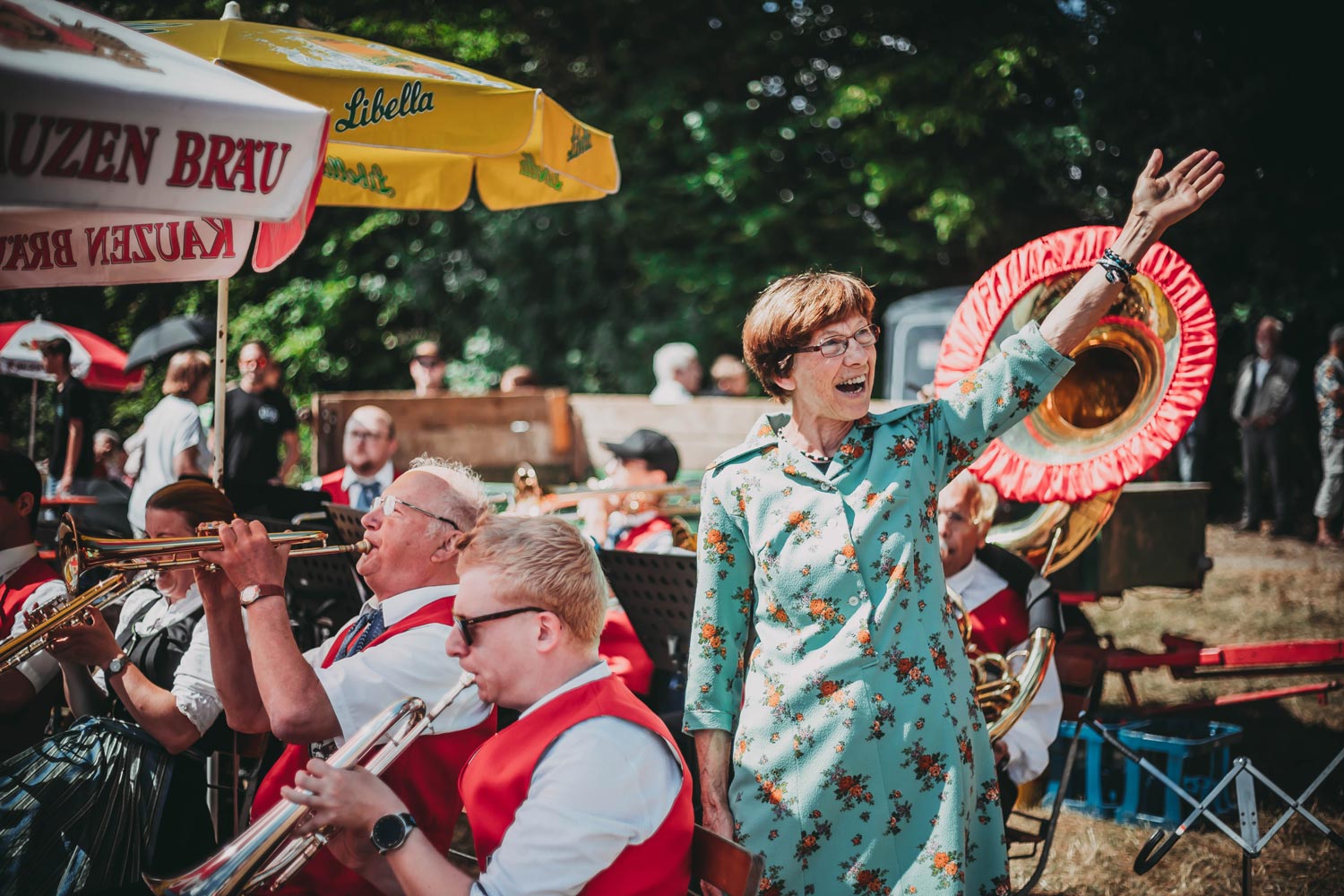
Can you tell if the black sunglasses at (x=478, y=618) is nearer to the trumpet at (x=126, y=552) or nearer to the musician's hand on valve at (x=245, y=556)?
the musician's hand on valve at (x=245, y=556)

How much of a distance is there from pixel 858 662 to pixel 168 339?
966 cm

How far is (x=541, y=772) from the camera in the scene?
Result: 5.81 feet

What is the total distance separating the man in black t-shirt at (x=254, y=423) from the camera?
290 inches

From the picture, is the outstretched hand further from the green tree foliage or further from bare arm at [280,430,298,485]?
the green tree foliage

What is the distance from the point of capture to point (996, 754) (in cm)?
325

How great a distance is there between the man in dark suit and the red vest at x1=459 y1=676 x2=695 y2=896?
1060 centimetres

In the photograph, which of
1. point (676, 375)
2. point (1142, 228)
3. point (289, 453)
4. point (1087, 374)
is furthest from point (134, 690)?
point (676, 375)

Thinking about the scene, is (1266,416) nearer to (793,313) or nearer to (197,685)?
(793,313)

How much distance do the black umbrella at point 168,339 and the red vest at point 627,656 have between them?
785cm

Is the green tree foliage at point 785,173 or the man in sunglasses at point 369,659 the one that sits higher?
the green tree foliage at point 785,173

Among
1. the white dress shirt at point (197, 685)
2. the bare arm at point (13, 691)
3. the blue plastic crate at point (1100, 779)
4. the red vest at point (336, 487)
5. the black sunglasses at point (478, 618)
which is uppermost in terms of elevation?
the black sunglasses at point (478, 618)

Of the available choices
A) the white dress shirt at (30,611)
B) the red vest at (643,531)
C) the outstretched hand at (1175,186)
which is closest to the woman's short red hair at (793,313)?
the outstretched hand at (1175,186)

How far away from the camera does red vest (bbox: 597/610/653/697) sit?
3.54m

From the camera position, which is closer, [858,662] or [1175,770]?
[858,662]
